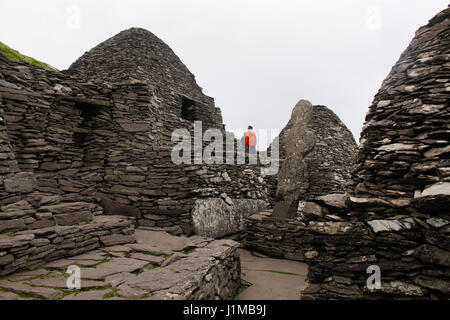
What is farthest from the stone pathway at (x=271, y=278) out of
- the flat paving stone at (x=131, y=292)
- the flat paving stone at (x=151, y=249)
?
the flat paving stone at (x=131, y=292)

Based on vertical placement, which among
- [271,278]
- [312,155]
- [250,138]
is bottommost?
[271,278]

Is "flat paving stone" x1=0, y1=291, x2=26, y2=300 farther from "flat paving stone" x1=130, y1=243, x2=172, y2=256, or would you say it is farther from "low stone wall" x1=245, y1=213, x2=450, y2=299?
"low stone wall" x1=245, y1=213, x2=450, y2=299

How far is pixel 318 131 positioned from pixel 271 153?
3.35m

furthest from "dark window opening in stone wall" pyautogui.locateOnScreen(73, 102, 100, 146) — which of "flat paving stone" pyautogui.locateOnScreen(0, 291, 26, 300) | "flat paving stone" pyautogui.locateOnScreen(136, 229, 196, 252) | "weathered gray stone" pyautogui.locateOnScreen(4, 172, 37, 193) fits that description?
"flat paving stone" pyautogui.locateOnScreen(0, 291, 26, 300)

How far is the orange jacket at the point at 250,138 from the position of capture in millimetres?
13492

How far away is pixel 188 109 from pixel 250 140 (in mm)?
4516

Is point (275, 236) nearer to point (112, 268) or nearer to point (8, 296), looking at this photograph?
point (112, 268)

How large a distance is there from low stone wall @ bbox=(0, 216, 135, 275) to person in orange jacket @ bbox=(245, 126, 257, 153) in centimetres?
823

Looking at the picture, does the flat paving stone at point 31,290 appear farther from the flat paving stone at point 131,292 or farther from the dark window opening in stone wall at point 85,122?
the dark window opening in stone wall at point 85,122

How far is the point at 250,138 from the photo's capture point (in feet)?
44.9

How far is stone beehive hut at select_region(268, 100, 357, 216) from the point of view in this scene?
8922 mm

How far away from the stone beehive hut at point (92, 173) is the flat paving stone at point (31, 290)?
3.37 feet

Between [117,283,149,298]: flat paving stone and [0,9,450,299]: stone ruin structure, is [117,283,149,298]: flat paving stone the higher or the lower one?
the lower one

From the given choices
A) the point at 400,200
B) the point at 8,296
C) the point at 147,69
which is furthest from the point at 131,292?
the point at 147,69
